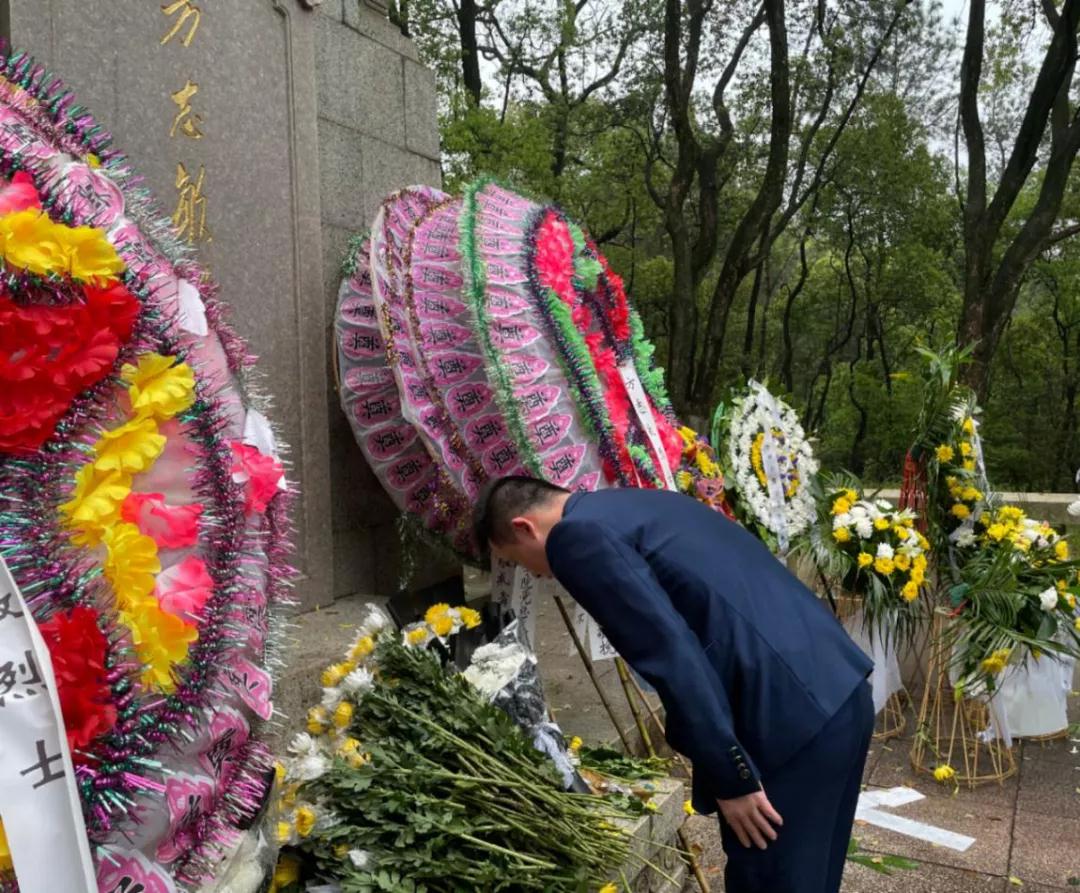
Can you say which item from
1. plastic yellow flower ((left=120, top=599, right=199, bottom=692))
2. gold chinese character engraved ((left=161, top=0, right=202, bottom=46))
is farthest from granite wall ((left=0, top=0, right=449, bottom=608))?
plastic yellow flower ((left=120, top=599, right=199, bottom=692))

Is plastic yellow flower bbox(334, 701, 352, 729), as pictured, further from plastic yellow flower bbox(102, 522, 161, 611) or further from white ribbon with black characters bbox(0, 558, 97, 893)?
white ribbon with black characters bbox(0, 558, 97, 893)

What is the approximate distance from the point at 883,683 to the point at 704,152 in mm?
10021

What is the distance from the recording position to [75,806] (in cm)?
149

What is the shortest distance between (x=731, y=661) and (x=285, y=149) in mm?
2918

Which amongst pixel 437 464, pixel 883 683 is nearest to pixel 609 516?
pixel 437 464

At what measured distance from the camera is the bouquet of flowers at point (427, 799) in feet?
8.11

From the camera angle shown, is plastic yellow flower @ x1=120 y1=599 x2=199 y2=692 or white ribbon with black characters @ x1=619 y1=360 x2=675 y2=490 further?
white ribbon with black characters @ x1=619 y1=360 x2=675 y2=490

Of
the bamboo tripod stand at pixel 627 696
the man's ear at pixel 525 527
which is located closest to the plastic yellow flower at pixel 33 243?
the man's ear at pixel 525 527

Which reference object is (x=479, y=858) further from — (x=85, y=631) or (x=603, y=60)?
(x=603, y=60)

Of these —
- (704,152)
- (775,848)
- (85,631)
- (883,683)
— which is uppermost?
(704,152)

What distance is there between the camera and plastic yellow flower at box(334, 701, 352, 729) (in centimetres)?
279

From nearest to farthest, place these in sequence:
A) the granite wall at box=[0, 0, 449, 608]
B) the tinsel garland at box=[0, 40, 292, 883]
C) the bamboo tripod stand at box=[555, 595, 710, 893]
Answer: the tinsel garland at box=[0, 40, 292, 883] < the granite wall at box=[0, 0, 449, 608] < the bamboo tripod stand at box=[555, 595, 710, 893]

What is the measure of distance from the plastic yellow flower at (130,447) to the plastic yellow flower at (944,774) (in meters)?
4.12

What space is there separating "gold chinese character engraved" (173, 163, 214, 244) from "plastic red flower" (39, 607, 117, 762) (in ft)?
7.48
